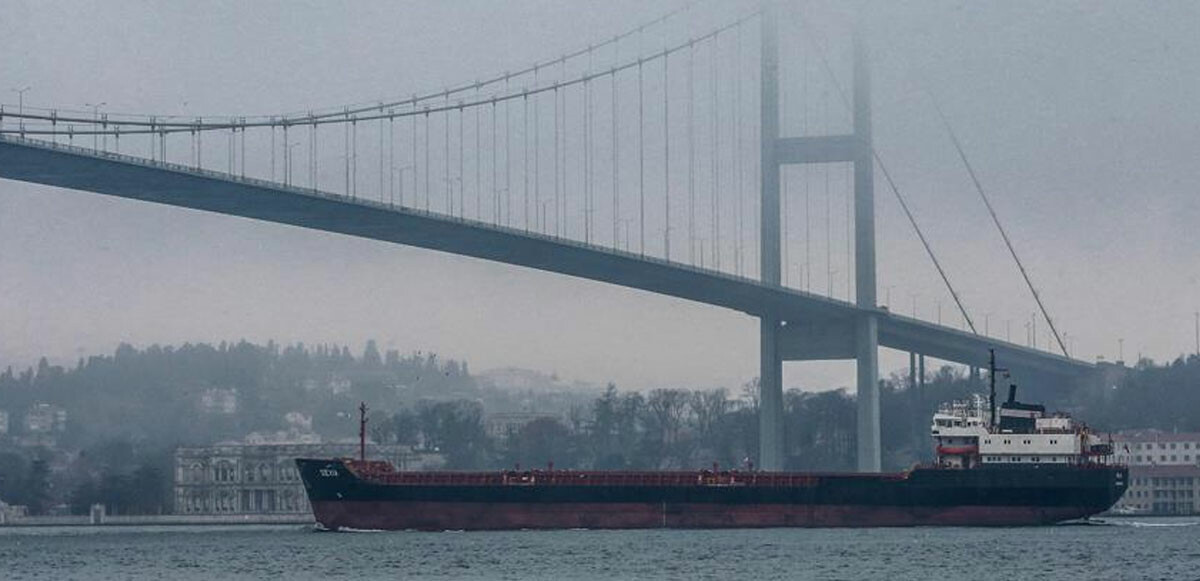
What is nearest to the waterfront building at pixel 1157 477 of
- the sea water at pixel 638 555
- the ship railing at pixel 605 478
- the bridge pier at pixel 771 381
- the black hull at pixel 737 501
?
the bridge pier at pixel 771 381

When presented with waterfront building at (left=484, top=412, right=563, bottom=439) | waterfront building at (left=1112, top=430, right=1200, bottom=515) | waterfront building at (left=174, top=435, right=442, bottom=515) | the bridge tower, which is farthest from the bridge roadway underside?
waterfront building at (left=484, top=412, right=563, bottom=439)

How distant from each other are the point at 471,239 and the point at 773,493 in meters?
9.08

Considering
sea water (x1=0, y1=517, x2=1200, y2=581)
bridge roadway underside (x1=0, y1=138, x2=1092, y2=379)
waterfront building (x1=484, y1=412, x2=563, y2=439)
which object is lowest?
sea water (x1=0, y1=517, x2=1200, y2=581)

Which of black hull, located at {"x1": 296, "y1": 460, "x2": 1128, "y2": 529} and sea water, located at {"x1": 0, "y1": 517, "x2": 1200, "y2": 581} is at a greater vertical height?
black hull, located at {"x1": 296, "y1": 460, "x2": 1128, "y2": 529}

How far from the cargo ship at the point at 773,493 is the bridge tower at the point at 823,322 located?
5.80 meters

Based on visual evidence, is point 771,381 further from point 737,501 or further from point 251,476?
point 251,476

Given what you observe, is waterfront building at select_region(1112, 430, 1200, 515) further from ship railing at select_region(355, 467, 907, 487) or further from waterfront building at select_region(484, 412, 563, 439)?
ship railing at select_region(355, 467, 907, 487)

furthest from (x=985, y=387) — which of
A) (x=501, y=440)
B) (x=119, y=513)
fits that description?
(x=119, y=513)

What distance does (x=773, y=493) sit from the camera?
205 ft

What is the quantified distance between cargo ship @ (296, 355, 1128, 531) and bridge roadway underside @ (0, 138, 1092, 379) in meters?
5.36

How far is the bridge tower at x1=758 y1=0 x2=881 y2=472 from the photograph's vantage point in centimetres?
6825

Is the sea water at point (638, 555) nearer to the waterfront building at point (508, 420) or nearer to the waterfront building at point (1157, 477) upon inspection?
the waterfront building at point (1157, 477)

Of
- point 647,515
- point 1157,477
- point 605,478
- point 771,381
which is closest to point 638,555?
point 647,515

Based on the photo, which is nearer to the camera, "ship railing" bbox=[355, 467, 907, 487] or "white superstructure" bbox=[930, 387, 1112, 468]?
"white superstructure" bbox=[930, 387, 1112, 468]
